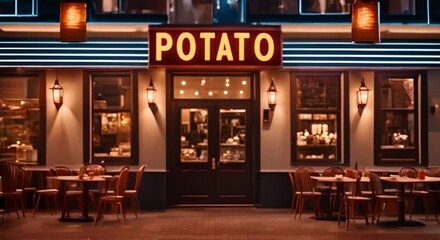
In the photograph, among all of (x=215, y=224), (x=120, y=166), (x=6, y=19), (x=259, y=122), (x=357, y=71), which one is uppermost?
(x=6, y=19)

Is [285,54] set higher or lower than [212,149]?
higher

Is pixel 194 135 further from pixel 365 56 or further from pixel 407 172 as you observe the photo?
pixel 407 172

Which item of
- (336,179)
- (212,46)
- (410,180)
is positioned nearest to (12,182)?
(212,46)

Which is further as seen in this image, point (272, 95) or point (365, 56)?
point (272, 95)

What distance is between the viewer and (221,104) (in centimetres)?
1758

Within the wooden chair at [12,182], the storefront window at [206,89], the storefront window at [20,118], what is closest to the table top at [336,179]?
the storefront window at [206,89]

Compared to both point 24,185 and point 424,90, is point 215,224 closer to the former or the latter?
point 24,185

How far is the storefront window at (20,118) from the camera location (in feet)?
56.6

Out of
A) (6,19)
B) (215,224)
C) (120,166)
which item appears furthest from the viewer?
(120,166)

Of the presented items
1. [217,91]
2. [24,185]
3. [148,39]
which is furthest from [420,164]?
[24,185]

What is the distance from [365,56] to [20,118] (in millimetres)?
8786

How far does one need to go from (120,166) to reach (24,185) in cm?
234

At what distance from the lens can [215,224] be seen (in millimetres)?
14812

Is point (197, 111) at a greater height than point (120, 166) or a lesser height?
greater
